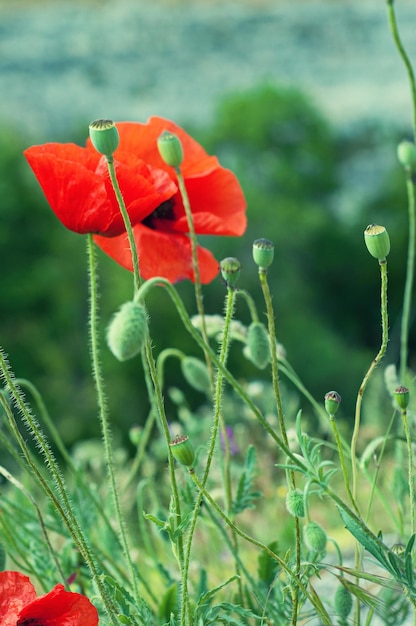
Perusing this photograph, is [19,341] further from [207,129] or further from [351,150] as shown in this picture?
[351,150]

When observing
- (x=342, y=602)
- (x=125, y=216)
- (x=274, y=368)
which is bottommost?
(x=342, y=602)

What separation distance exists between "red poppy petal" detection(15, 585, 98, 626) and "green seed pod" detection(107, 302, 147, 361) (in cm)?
21

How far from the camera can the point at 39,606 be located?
640mm

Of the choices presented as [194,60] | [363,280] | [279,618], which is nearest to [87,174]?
[279,618]

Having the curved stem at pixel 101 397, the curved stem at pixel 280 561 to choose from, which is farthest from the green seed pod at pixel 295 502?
the curved stem at pixel 101 397

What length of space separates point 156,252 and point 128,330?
1.00ft

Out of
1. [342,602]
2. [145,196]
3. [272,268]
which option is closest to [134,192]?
[145,196]

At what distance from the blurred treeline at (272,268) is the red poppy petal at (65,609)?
761 centimetres

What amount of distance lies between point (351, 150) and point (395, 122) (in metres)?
0.91

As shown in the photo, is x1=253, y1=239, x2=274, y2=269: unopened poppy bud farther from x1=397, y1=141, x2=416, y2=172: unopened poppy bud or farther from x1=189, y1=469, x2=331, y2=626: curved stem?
x1=397, y1=141, x2=416, y2=172: unopened poppy bud

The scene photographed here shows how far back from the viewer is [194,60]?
54.3 ft

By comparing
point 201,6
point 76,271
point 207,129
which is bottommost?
point 76,271

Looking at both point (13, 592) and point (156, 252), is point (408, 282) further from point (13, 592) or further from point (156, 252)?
point (13, 592)

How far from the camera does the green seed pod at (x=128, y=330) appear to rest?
51 cm
